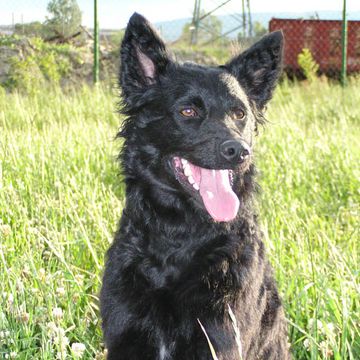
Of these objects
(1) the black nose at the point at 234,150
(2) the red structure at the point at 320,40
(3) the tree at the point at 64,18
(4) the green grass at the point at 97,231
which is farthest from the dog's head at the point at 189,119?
(2) the red structure at the point at 320,40

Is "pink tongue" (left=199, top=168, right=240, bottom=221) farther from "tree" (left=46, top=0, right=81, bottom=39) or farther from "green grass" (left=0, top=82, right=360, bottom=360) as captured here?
"tree" (left=46, top=0, right=81, bottom=39)

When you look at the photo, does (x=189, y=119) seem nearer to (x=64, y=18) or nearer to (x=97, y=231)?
(x=97, y=231)

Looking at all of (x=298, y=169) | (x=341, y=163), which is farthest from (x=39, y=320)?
(x=341, y=163)

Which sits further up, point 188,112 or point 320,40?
point 320,40

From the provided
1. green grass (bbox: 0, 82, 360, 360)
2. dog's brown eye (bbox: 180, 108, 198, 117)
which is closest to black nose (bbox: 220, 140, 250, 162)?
dog's brown eye (bbox: 180, 108, 198, 117)

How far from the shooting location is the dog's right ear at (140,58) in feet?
9.50

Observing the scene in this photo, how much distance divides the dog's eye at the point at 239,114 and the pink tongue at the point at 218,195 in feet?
1.08

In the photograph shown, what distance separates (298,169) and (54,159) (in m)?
2.40

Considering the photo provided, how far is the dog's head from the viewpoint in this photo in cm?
277

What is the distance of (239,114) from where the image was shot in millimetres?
3033

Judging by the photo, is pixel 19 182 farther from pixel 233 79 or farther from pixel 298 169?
pixel 298 169

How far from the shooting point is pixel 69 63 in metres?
13.2

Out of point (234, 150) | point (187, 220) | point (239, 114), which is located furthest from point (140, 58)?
point (187, 220)

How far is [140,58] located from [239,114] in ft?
1.96
